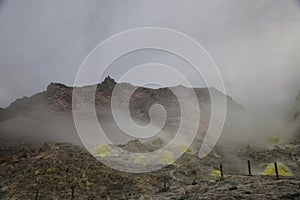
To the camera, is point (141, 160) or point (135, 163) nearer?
point (135, 163)

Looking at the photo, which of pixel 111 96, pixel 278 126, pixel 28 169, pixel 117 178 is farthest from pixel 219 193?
pixel 111 96

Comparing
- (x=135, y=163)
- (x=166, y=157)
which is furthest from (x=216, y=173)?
(x=135, y=163)

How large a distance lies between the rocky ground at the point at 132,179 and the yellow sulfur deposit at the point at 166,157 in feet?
4.80

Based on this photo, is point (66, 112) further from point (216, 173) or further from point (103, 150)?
point (216, 173)

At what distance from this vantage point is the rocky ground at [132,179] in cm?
2792

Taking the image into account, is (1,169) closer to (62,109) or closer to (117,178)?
(117,178)

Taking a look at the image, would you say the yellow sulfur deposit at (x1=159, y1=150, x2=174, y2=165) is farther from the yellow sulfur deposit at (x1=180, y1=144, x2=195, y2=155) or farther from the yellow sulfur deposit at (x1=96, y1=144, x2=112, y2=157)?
the yellow sulfur deposit at (x1=96, y1=144, x2=112, y2=157)

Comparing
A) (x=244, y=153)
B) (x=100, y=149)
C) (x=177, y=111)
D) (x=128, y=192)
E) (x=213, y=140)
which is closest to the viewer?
(x=128, y=192)

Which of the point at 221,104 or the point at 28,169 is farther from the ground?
the point at 221,104

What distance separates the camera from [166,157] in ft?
174

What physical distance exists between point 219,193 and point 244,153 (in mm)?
42026

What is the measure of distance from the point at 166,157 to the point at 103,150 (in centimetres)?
1078

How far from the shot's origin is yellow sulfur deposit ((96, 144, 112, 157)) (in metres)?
52.9

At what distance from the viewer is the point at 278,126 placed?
310ft
